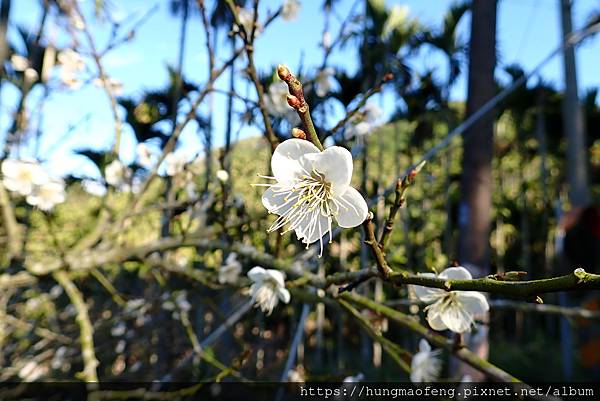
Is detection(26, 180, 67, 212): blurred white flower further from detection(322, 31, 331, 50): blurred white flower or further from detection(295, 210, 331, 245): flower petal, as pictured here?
detection(295, 210, 331, 245): flower petal

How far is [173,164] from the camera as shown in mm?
2008

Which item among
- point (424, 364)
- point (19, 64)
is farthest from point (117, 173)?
point (424, 364)

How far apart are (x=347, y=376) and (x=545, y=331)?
25.4 ft

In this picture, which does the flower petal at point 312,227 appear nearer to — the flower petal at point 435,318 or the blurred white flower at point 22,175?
the flower petal at point 435,318

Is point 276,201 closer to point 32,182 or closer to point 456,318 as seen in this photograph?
point 456,318

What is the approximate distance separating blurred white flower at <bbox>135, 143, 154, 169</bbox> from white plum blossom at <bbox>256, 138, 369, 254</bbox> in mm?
1652

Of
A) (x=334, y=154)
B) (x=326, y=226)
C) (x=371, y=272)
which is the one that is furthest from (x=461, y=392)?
(x=334, y=154)

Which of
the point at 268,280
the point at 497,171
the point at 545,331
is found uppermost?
the point at 497,171

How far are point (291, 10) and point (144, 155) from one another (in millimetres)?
927

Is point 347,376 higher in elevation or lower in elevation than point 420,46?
lower

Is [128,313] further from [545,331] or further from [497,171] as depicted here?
A: [497,171]

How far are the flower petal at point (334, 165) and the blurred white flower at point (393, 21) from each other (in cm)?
574

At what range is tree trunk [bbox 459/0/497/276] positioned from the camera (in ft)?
9.50

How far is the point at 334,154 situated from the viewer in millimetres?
593
